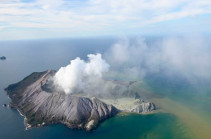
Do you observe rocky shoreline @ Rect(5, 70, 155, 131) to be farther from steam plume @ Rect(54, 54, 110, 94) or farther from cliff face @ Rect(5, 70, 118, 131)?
steam plume @ Rect(54, 54, 110, 94)

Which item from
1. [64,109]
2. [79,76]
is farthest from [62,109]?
[79,76]

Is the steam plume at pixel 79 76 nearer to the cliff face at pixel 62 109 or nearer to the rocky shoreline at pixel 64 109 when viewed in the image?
the rocky shoreline at pixel 64 109

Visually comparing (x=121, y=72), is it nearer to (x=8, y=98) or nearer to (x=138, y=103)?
(x=138, y=103)

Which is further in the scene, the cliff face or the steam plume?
the steam plume

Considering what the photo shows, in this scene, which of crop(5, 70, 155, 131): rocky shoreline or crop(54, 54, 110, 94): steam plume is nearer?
crop(5, 70, 155, 131): rocky shoreline

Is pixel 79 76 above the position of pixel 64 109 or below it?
above

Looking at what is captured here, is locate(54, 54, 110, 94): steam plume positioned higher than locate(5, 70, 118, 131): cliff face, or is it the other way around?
locate(54, 54, 110, 94): steam plume

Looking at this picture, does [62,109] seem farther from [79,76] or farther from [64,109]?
[79,76]

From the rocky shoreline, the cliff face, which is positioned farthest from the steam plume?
the cliff face
